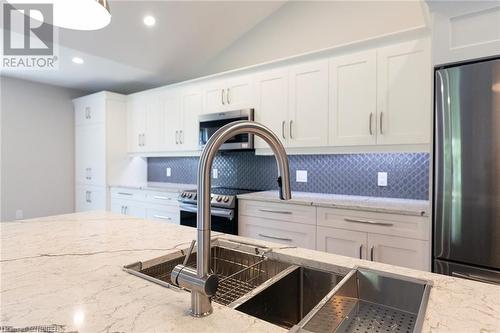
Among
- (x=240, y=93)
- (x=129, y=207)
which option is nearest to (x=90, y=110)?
(x=129, y=207)

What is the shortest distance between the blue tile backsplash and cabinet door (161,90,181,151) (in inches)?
16.6

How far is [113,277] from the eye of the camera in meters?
0.92

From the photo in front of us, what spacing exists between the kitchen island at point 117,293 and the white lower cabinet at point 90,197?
3.01 metres

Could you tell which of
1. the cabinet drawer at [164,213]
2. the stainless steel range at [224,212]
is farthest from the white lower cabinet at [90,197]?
the stainless steel range at [224,212]

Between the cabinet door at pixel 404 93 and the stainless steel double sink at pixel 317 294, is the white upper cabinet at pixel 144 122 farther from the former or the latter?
the stainless steel double sink at pixel 317 294

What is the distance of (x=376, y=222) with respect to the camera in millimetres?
2102

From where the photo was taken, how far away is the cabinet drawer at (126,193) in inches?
151

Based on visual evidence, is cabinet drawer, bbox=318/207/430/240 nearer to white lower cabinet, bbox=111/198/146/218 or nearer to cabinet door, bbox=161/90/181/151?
cabinet door, bbox=161/90/181/151

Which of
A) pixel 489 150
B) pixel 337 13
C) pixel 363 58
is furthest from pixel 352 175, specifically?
pixel 337 13

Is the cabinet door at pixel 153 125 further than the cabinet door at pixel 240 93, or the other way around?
the cabinet door at pixel 153 125

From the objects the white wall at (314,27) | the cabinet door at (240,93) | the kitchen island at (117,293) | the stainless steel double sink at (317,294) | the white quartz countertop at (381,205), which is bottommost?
the stainless steel double sink at (317,294)

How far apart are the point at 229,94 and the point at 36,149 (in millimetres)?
3129

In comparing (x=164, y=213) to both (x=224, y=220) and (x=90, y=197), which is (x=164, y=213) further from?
(x=90, y=197)

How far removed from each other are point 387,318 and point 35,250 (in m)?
1.30
